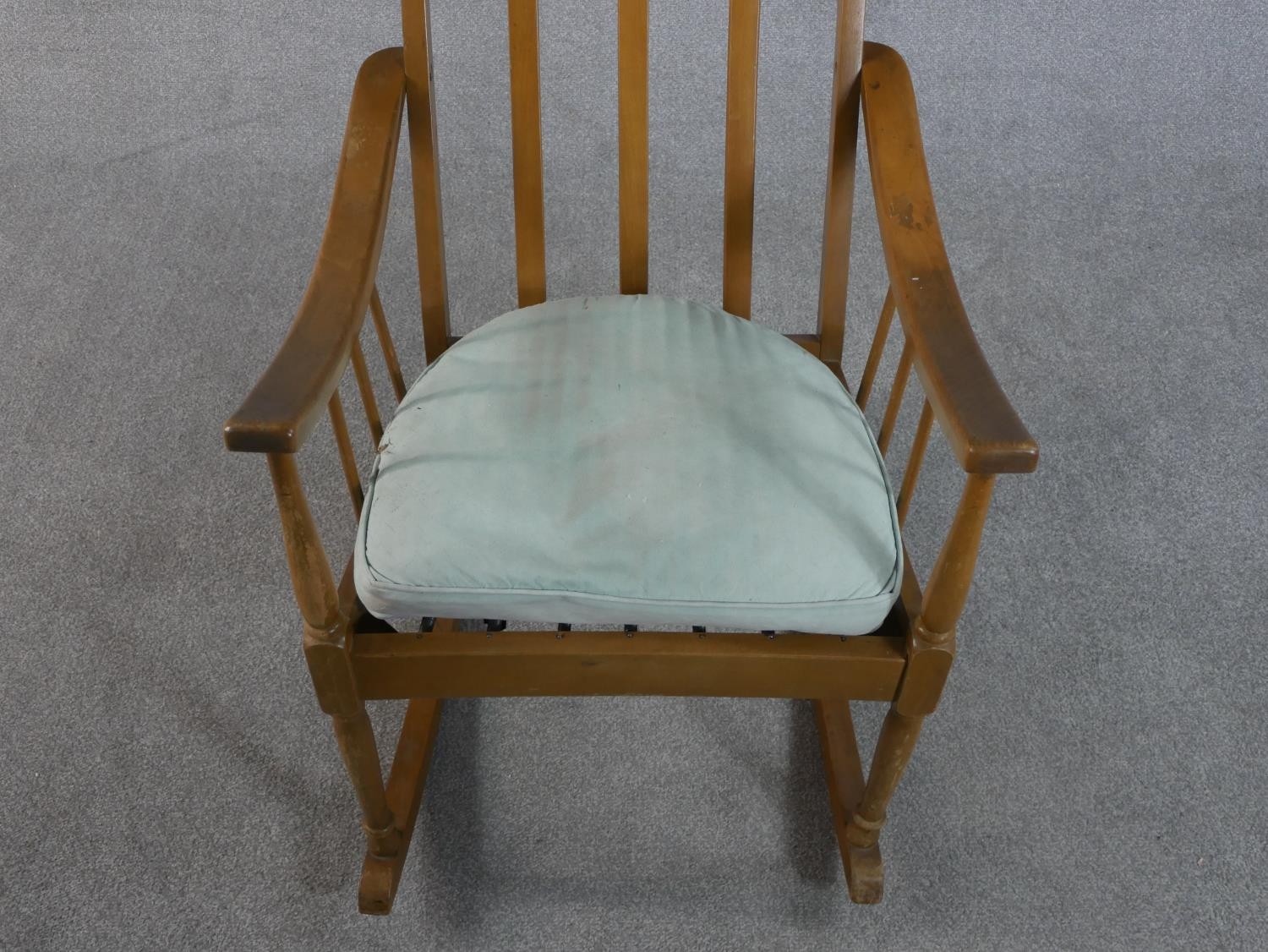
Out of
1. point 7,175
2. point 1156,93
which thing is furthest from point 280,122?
point 1156,93

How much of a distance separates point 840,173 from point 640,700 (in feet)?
2.11

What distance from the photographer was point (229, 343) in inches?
75.5

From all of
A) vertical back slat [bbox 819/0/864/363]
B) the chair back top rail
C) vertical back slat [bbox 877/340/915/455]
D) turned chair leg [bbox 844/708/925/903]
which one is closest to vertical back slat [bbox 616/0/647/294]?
the chair back top rail

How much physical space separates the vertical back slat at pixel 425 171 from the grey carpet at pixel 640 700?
48 cm

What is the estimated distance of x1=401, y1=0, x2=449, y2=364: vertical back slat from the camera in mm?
1185

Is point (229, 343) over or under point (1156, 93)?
under

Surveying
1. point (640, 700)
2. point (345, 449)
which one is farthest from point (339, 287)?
point (640, 700)

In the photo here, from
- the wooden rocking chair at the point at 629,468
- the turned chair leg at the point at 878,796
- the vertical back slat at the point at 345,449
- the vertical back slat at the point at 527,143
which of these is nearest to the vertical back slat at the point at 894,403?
the wooden rocking chair at the point at 629,468

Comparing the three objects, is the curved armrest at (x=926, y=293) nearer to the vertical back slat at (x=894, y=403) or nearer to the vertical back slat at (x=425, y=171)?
the vertical back slat at (x=894, y=403)

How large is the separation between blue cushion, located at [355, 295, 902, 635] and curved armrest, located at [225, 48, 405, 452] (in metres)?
0.12

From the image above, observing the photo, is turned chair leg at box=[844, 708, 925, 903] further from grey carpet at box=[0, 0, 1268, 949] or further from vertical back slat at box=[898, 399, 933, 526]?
vertical back slat at box=[898, 399, 933, 526]

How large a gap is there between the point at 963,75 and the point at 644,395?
5.85ft

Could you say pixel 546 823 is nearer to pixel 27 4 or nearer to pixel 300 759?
pixel 300 759

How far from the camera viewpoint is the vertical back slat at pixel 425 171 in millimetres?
1185
